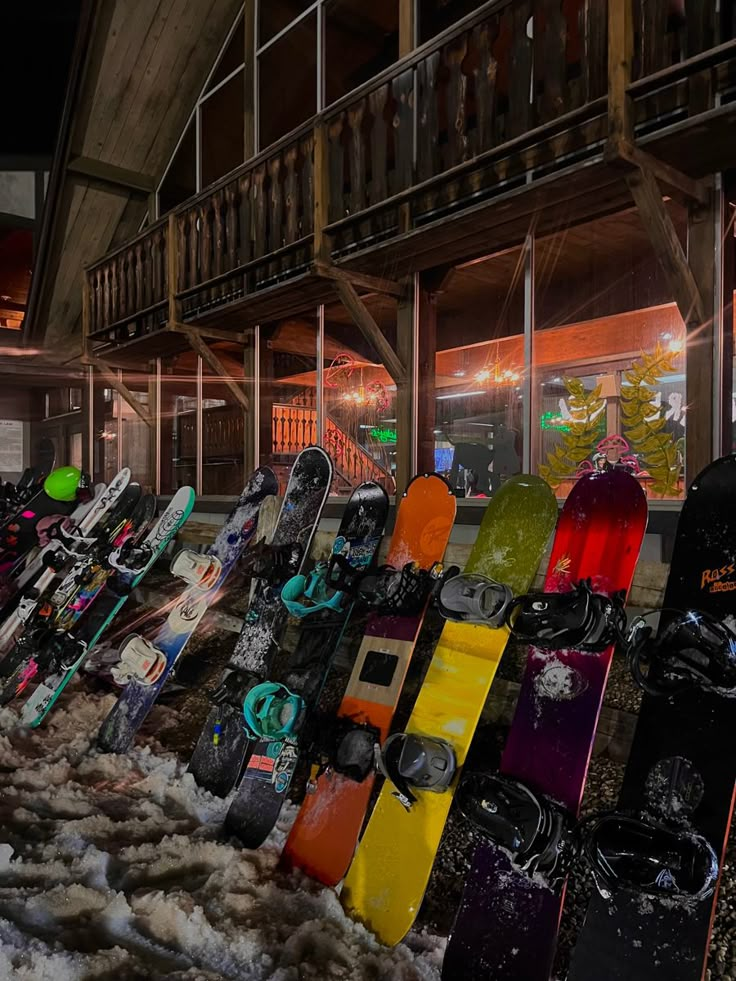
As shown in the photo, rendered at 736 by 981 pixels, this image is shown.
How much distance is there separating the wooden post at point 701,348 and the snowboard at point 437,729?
185 cm

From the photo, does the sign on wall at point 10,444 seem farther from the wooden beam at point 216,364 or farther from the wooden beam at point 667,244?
the wooden beam at point 667,244

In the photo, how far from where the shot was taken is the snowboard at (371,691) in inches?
76.9

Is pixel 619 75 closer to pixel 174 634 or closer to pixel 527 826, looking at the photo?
pixel 527 826

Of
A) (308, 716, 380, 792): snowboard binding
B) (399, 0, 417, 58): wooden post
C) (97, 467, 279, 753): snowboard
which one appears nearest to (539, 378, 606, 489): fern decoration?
(97, 467, 279, 753): snowboard

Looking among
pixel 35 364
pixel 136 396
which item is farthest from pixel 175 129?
pixel 35 364

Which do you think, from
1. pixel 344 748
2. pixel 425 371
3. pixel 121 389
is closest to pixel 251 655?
pixel 344 748

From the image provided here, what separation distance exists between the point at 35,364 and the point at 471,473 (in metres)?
8.42

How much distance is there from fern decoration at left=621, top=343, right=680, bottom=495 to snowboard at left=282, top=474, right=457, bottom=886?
2196 millimetres

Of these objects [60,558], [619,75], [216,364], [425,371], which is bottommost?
[60,558]

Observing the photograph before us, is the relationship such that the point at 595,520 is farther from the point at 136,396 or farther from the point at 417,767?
the point at 136,396

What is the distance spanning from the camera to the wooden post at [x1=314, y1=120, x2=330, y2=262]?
4812mm

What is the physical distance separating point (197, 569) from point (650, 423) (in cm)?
320

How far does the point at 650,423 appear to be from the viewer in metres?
4.38

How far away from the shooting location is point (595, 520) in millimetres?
2113
